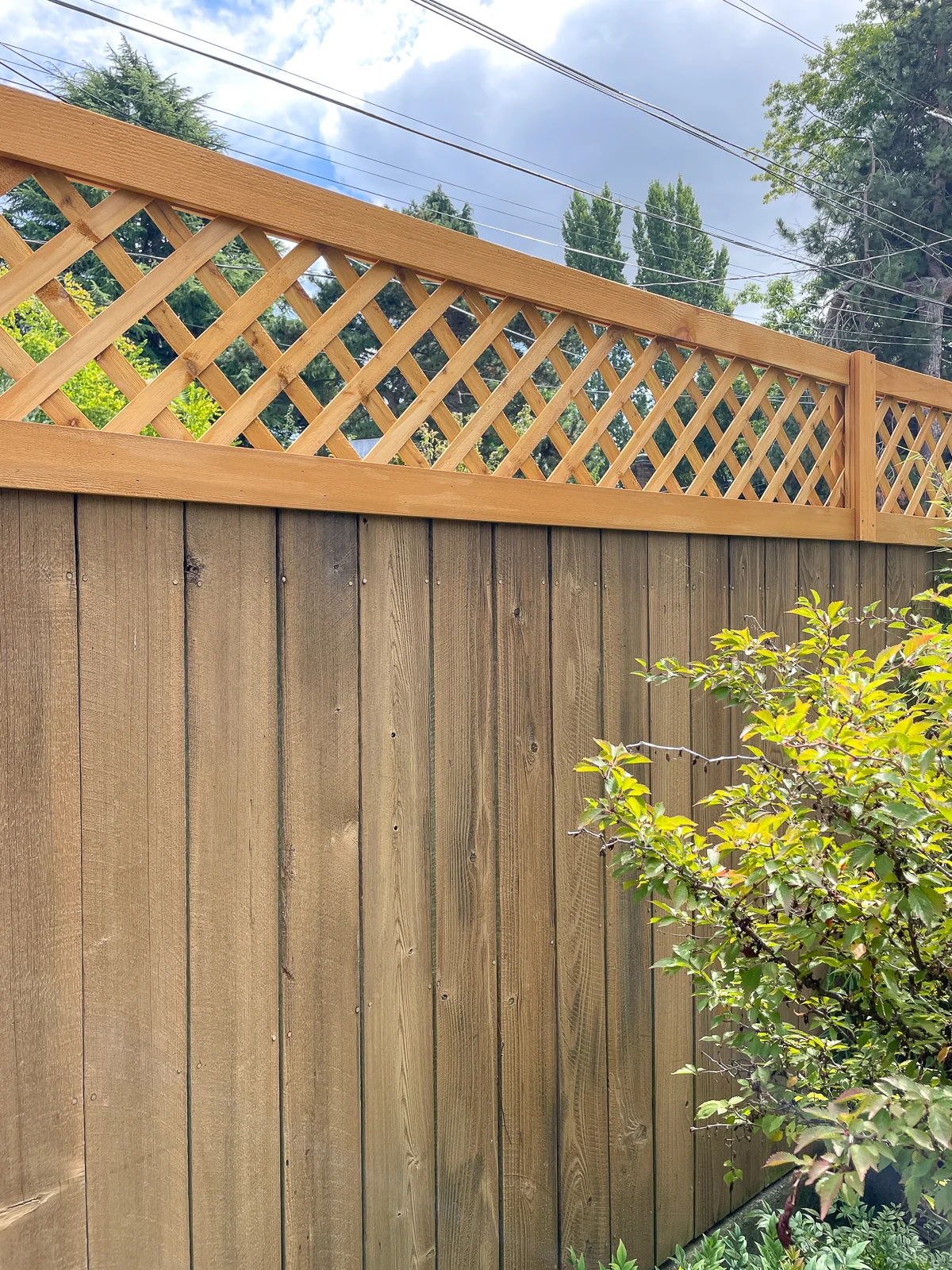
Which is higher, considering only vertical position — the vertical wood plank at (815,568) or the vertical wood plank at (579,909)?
the vertical wood plank at (815,568)

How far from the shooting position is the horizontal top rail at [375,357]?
3.21 ft

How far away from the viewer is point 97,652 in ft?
3.34

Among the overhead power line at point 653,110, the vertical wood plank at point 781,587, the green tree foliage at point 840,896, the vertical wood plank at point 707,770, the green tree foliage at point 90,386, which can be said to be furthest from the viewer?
the overhead power line at point 653,110

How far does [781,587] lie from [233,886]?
140 centimetres

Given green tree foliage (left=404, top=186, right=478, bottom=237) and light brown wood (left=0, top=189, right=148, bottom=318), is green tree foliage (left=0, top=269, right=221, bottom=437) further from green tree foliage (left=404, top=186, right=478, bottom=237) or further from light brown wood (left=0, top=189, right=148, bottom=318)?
green tree foliage (left=404, top=186, right=478, bottom=237)

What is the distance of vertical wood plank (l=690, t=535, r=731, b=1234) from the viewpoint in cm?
173

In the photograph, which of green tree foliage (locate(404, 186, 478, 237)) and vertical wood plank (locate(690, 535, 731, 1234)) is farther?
green tree foliage (locate(404, 186, 478, 237))

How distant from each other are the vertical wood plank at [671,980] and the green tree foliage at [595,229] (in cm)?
1590

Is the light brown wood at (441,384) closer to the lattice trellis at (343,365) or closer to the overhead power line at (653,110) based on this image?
the lattice trellis at (343,365)

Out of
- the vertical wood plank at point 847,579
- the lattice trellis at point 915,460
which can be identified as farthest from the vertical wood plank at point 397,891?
the lattice trellis at point 915,460

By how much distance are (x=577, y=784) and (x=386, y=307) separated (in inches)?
552

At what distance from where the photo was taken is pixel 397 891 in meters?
1.28

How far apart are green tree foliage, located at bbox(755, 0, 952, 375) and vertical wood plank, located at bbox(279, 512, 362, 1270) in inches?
528

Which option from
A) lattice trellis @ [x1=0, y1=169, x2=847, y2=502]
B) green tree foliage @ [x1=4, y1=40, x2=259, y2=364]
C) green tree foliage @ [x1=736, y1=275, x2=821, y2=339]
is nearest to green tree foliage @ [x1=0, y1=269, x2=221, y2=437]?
lattice trellis @ [x1=0, y1=169, x2=847, y2=502]
